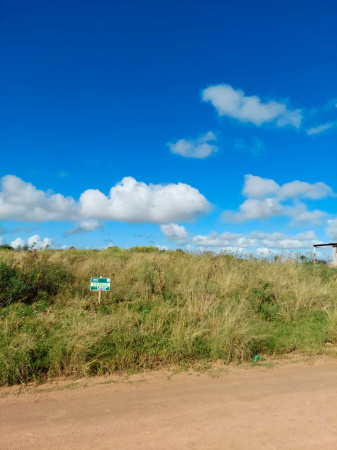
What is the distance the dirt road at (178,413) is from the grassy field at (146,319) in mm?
437

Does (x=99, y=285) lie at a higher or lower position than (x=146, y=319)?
higher

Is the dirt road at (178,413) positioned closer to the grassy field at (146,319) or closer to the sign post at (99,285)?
the grassy field at (146,319)

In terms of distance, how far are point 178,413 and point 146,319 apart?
2693mm

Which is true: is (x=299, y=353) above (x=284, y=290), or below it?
below

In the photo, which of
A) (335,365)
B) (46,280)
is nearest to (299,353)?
(335,365)

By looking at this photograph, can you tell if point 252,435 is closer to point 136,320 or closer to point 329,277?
point 136,320

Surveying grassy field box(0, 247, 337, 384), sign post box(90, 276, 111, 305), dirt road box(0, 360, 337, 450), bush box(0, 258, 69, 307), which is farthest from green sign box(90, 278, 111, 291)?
dirt road box(0, 360, 337, 450)

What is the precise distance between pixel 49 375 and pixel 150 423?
2006mm

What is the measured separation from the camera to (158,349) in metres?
5.76

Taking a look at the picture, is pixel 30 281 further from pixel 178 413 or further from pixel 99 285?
pixel 178 413

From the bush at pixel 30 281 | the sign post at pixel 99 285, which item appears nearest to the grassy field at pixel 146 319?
the bush at pixel 30 281

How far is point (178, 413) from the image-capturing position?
396cm

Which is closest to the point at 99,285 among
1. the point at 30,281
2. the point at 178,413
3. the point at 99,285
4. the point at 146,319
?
the point at 99,285

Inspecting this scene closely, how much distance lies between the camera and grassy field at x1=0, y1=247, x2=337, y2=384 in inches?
210
